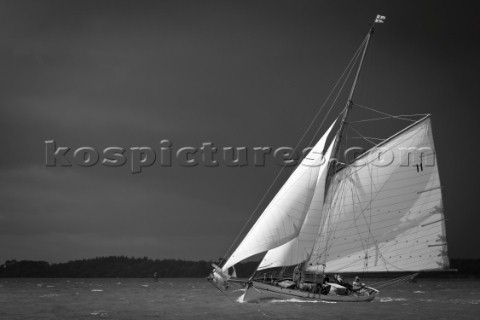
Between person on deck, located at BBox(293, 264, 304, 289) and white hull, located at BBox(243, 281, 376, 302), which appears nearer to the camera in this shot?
white hull, located at BBox(243, 281, 376, 302)

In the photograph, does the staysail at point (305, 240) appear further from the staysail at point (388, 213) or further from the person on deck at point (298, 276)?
the person on deck at point (298, 276)

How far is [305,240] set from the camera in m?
46.8

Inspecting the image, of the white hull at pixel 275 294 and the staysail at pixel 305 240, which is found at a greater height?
the staysail at pixel 305 240

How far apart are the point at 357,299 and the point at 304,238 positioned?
22.4ft

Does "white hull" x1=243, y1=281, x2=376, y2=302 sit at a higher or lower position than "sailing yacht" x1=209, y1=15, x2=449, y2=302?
lower

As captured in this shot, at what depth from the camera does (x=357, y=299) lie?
4906 cm

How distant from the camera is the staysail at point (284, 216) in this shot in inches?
1668

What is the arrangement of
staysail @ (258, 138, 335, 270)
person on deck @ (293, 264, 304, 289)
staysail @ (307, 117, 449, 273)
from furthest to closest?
1. staysail @ (307, 117, 449, 273)
2. person on deck @ (293, 264, 304, 289)
3. staysail @ (258, 138, 335, 270)

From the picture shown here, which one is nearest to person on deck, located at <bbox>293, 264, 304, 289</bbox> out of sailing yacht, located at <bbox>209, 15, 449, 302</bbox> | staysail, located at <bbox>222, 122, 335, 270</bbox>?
sailing yacht, located at <bbox>209, 15, 449, 302</bbox>

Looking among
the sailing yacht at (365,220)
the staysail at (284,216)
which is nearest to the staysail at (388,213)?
the sailing yacht at (365,220)

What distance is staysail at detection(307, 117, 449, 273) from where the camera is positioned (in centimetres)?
4769

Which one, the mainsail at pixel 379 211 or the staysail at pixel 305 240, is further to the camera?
the mainsail at pixel 379 211

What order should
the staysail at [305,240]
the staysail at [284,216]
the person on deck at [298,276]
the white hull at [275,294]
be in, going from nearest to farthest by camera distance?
the staysail at [284,216]
the staysail at [305,240]
the white hull at [275,294]
the person on deck at [298,276]

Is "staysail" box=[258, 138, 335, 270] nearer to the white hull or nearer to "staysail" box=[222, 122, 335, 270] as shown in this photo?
"staysail" box=[222, 122, 335, 270]
